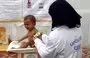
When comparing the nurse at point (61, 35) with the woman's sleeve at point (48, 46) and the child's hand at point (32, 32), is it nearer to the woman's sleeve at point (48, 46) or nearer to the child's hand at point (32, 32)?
the woman's sleeve at point (48, 46)

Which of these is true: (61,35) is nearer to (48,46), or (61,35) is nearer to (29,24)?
(48,46)

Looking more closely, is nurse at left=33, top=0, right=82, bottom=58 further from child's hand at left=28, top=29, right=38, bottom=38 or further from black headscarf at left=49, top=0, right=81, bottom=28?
child's hand at left=28, top=29, right=38, bottom=38

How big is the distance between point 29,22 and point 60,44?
0.44 meters

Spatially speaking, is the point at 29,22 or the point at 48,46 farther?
the point at 29,22

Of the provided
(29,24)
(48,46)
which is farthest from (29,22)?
(48,46)

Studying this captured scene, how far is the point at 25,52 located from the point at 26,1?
0.45 meters

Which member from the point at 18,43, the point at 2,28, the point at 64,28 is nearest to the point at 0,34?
the point at 2,28

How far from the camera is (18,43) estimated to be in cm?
186

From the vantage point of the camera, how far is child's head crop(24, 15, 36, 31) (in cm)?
182

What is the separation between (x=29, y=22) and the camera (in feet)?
5.97

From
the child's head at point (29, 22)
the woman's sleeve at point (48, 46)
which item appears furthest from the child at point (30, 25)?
the woman's sleeve at point (48, 46)

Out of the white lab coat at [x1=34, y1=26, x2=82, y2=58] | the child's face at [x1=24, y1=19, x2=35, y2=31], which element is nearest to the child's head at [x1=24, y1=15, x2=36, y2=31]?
the child's face at [x1=24, y1=19, x2=35, y2=31]

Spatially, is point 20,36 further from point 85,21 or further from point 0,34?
point 85,21

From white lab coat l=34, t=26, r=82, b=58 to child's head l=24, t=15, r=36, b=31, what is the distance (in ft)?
1.10
